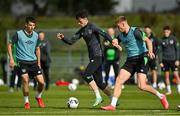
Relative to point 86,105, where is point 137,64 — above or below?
above

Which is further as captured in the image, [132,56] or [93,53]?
[93,53]

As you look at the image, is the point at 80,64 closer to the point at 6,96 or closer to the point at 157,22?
the point at 6,96

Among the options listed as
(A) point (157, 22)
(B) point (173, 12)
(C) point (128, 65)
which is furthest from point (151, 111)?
(B) point (173, 12)

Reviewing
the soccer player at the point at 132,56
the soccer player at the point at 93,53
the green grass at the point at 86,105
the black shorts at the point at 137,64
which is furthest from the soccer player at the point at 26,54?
the black shorts at the point at 137,64

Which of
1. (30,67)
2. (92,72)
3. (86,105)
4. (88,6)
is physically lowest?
(86,105)

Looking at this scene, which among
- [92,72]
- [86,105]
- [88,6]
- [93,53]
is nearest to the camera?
[92,72]

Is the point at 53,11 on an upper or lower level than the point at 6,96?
upper

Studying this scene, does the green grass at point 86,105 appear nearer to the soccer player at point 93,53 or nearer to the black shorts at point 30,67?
the soccer player at point 93,53

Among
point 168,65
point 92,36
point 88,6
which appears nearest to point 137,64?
point 92,36

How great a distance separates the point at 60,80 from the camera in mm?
36250

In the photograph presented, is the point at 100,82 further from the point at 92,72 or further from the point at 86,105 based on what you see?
the point at 86,105

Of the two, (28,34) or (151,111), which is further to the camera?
(28,34)

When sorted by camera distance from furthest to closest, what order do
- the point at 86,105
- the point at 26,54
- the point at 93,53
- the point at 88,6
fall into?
the point at 88,6
the point at 86,105
the point at 93,53
the point at 26,54

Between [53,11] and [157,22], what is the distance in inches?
797
